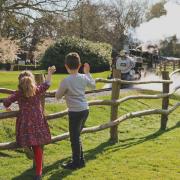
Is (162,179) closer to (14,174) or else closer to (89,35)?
(14,174)

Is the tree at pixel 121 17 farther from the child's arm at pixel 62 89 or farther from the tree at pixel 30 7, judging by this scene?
the child's arm at pixel 62 89

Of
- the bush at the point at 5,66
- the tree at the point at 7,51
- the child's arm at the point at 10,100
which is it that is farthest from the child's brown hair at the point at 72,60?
the bush at the point at 5,66

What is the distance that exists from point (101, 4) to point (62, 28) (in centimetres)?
3439

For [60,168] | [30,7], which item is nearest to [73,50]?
[30,7]

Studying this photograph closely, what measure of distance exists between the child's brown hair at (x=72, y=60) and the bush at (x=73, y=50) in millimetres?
24935

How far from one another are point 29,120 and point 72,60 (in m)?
1.06

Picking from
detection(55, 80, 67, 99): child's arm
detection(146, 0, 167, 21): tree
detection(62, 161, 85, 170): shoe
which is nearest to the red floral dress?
detection(55, 80, 67, 99): child's arm

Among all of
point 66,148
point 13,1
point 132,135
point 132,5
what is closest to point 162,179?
point 66,148

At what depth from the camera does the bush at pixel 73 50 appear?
31.9 metres

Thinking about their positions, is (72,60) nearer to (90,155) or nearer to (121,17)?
(90,155)

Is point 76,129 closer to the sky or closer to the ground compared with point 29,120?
closer to the ground

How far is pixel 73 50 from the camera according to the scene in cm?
3219

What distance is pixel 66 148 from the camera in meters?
8.79

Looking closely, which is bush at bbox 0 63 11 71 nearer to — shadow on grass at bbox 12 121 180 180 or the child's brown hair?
shadow on grass at bbox 12 121 180 180
